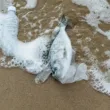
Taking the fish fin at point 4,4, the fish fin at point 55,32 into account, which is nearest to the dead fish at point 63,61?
the fish fin at point 55,32

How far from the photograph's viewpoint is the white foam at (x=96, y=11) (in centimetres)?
291

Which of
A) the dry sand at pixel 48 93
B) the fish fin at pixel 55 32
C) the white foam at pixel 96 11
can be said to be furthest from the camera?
the white foam at pixel 96 11

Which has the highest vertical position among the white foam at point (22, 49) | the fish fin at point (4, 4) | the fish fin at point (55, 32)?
the fish fin at point (4, 4)

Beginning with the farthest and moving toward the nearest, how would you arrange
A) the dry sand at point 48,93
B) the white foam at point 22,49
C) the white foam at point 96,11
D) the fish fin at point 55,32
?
the white foam at point 96,11 → the fish fin at point 55,32 → the white foam at point 22,49 → the dry sand at point 48,93

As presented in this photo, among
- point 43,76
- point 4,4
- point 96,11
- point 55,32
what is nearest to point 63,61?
point 43,76

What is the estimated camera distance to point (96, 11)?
2.99m

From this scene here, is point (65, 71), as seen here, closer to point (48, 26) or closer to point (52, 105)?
point (52, 105)

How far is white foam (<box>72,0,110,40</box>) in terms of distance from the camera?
9.53 feet

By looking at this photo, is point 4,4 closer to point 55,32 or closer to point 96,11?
point 55,32

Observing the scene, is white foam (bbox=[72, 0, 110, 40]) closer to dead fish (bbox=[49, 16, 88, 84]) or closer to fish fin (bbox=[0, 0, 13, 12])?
dead fish (bbox=[49, 16, 88, 84])

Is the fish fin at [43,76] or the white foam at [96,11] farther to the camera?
the white foam at [96,11]

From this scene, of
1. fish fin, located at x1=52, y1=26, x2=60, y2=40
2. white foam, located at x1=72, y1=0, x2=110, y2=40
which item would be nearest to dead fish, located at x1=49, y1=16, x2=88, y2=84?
fish fin, located at x1=52, y1=26, x2=60, y2=40

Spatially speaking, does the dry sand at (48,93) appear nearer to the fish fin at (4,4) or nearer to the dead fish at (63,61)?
the dead fish at (63,61)

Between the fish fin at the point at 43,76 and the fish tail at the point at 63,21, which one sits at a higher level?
the fish tail at the point at 63,21
